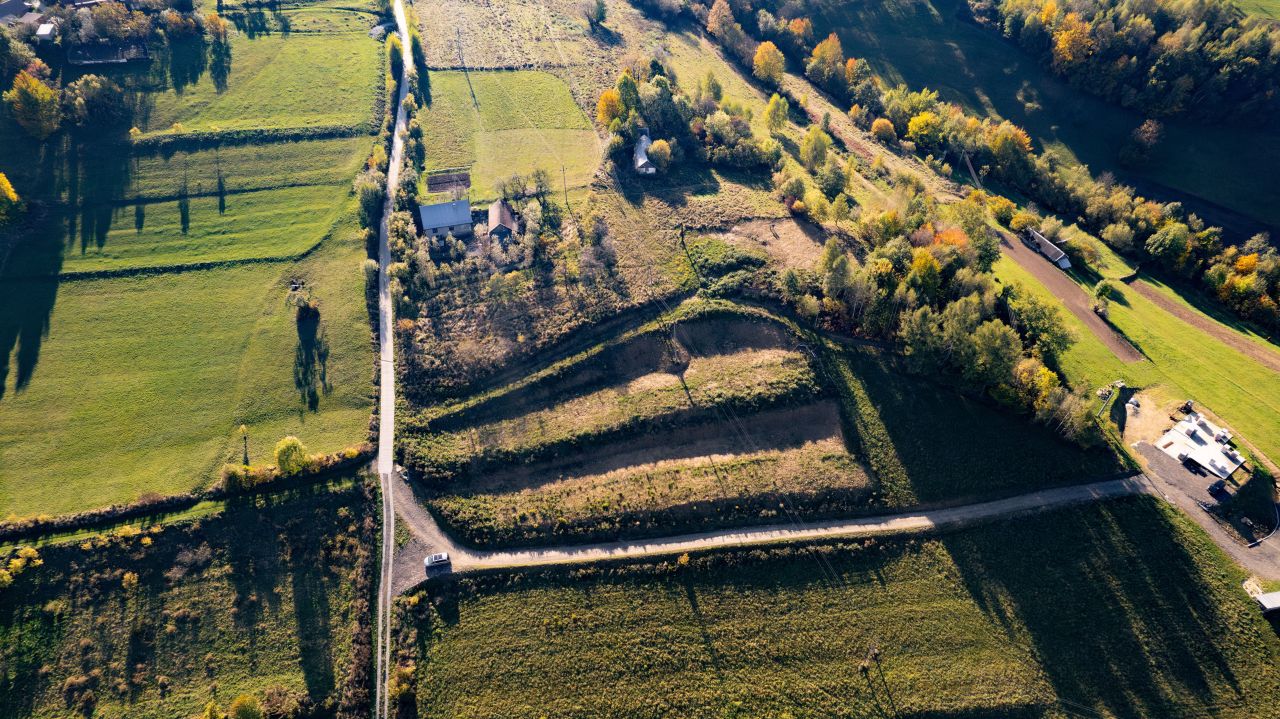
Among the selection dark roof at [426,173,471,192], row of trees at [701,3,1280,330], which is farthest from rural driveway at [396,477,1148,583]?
dark roof at [426,173,471,192]

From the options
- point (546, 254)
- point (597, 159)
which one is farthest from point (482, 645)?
point (597, 159)

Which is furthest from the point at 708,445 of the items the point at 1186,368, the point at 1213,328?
the point at 1213,328

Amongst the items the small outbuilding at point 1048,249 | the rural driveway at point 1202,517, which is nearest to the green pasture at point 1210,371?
the small outbuilding at point 1048,249

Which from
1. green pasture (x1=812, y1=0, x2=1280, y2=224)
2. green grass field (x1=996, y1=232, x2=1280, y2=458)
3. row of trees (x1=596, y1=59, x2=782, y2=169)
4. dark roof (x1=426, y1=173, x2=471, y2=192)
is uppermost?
green pasture (x1=812, y1=0, x2=1280, y2=224)

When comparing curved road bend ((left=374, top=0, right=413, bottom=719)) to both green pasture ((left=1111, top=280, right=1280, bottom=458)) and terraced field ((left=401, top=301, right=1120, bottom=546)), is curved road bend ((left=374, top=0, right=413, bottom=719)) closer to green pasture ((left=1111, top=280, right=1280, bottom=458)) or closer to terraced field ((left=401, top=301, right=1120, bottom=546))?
terraced field ((left=401, top=301, right=1120, bottom=546))

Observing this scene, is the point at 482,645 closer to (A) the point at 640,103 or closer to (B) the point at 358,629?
(B) the point at 358,629

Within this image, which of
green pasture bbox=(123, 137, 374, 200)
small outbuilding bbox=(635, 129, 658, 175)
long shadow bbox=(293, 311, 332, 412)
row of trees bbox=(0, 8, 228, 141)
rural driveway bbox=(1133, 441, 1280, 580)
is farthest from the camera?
small outbuilding bbox=(635, 129, 658, 175)

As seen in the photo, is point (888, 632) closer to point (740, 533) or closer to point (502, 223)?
point (740, 533)
